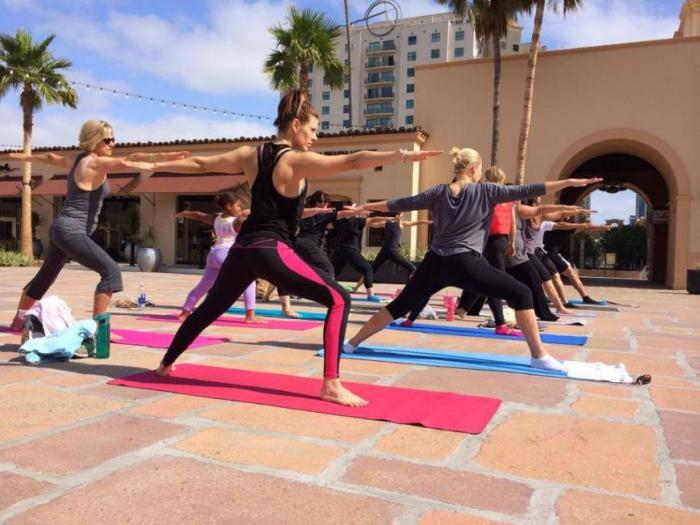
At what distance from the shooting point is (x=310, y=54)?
19.5m

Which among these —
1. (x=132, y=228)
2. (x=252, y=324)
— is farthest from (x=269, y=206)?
(x=132, y=228)

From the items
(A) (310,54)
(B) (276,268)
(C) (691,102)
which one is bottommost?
(B) (276,268)

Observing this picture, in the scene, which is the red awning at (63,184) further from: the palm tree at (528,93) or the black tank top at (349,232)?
the black tank top at (349,232)

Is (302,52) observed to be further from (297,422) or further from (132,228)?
(297,422)

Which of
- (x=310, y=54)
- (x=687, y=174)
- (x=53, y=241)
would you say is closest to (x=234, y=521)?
(x=53, y=241)

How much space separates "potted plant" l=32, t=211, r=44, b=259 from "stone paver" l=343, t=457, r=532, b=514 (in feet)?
79.9

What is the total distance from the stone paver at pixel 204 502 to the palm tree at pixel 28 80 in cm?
2112

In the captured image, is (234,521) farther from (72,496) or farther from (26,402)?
(26,402)

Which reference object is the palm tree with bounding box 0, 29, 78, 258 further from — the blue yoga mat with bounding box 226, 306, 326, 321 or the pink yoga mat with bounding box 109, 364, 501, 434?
the pink yoga mat with bounding box 109, 364, 501, 434

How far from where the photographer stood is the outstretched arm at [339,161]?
10.6 ft

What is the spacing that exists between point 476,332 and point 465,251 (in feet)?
7.63

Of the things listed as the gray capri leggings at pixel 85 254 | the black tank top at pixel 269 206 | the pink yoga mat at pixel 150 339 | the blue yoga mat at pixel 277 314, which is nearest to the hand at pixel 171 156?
the black tank top at pixel 269 206

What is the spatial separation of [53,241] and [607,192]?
2551 cm

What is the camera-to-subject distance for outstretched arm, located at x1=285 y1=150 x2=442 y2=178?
3.22m
